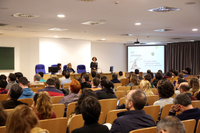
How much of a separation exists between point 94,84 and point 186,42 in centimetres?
1465

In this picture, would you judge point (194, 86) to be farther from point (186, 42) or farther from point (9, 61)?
point (186, 42)

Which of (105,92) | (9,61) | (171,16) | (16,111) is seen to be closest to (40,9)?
(105,92)

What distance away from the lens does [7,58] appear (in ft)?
49.0

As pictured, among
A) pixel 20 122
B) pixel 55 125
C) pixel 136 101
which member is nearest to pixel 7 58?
pixel 55 125

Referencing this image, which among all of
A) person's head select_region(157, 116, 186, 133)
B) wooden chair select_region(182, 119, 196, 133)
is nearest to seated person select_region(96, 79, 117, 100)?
wooden chair select_region(182, 119, 196, 133)

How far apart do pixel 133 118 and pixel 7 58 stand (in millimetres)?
14212

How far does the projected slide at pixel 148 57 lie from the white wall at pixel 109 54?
1.00m

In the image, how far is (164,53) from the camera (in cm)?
1930

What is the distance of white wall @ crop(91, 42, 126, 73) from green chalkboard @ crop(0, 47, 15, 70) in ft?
21.7

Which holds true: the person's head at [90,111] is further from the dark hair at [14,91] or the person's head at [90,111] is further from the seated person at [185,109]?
the dark hair at [14,91]

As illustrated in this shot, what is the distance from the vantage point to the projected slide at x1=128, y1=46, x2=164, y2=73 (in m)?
19.4

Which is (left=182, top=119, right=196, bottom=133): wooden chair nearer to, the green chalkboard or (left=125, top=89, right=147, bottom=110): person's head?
(left=125, top=89, right=147, bottom=110): person's head

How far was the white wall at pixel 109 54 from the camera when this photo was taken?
19391mm

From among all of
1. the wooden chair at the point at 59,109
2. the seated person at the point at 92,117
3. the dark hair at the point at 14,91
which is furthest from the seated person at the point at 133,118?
the dark hair at the point at 14,91
